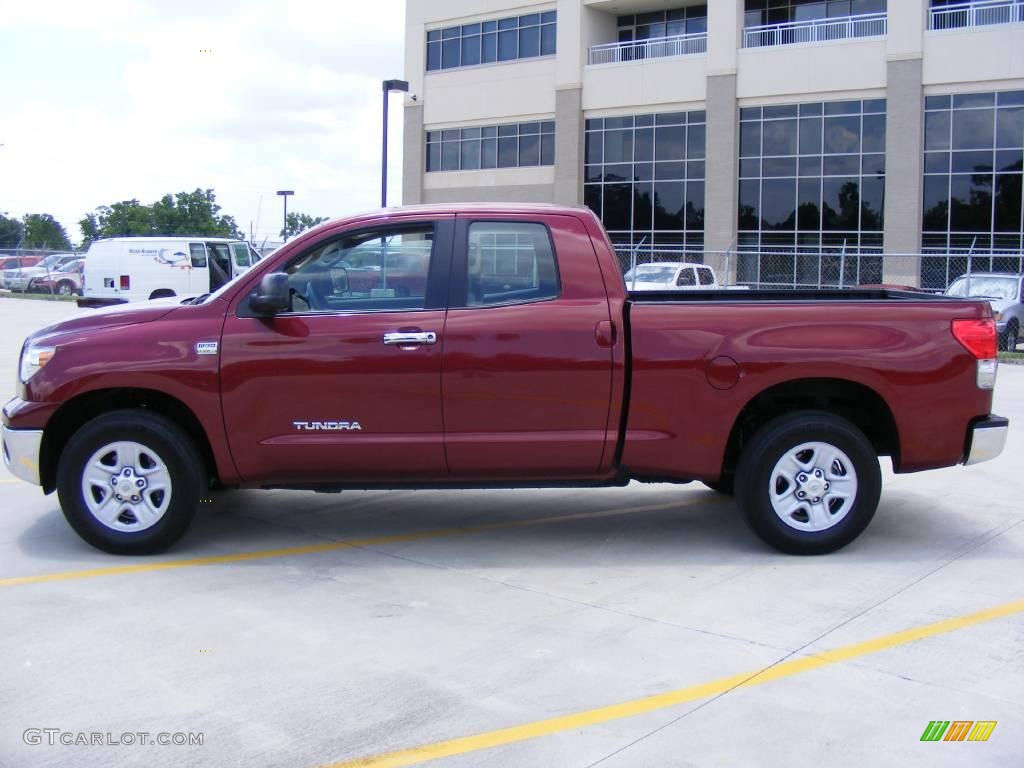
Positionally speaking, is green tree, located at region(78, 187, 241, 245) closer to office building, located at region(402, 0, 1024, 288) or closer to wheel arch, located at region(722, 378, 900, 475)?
office building, located at region(402, 0, 1024, 288)

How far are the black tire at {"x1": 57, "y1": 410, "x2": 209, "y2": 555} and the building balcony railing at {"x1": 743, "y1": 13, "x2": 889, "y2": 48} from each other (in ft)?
114

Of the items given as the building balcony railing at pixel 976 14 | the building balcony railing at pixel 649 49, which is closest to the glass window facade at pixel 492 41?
the building balcony railing at pixel 649 49

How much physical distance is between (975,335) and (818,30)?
3403cm

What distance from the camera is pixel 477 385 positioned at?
254 inches

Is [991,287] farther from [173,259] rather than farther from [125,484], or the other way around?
[125,484]

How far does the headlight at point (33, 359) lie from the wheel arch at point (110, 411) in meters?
0.26

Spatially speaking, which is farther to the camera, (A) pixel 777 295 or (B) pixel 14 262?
(B) pixel 14 262

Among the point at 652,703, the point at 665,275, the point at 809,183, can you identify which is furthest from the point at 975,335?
the point at 809,183

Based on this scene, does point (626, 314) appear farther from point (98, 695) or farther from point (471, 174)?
point (471, 174)

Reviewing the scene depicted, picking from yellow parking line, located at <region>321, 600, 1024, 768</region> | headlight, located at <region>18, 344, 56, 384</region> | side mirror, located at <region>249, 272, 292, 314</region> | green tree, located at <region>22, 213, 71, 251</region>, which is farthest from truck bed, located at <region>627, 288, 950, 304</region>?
green tree, located at <region>22, 213, 71, 251</region>

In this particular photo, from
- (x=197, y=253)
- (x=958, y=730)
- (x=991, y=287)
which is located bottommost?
(x=958, y=730)

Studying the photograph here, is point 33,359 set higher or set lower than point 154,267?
lower

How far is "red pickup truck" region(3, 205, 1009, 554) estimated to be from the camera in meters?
6.44

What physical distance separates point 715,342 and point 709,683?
230 cm
